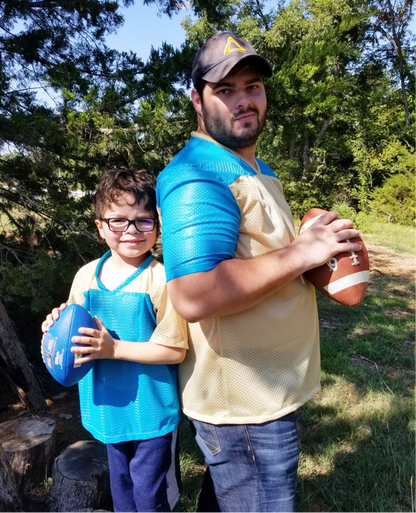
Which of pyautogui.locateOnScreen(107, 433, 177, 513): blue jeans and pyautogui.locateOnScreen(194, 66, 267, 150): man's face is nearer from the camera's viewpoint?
pyautogui.locateOnScreen(194, 66, 267, 150): man's face

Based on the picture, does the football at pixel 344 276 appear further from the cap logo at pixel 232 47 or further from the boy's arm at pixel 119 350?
the cap logo at pixel 232 47

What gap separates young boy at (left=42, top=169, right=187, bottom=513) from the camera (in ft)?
5.67

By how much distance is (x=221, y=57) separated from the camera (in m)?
1.54

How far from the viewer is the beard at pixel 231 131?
157 cm

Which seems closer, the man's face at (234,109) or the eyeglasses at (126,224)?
the man's face at (234,109)

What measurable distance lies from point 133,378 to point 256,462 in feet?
1.80

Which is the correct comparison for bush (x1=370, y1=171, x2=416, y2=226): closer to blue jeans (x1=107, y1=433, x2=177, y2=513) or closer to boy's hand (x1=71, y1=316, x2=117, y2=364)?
blue jeans (x1=107, y1=433, x2=177, y2=513)

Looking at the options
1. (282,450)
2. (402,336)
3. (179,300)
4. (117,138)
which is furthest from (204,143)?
(402,336)

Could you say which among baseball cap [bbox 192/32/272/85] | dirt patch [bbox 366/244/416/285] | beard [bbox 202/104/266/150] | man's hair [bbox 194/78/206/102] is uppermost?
baseball cap [bbox 192/32/272/85]

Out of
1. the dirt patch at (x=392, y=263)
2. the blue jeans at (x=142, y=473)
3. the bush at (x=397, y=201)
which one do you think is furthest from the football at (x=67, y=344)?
the bush at (x=397, y=201)

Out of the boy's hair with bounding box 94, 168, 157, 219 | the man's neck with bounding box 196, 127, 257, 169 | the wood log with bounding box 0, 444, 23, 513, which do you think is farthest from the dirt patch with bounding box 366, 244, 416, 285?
the wood log with bounding box 0, 444, 23, 513

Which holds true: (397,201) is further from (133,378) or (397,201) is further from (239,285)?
(239,285)

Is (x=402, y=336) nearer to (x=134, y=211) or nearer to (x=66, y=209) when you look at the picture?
(x=66, y=209)

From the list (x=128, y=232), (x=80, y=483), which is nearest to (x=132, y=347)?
(x=128, y=232)
